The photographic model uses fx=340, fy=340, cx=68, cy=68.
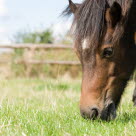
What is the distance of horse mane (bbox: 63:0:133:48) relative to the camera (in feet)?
12.1

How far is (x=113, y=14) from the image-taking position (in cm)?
378

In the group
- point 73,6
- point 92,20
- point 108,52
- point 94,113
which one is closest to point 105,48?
point 108,52

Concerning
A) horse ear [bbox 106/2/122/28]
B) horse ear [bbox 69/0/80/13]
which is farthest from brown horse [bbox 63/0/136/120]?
horse ear [bbox 69/0/80/13]

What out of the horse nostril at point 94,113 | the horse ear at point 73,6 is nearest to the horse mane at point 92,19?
the horse ear at point 73,6

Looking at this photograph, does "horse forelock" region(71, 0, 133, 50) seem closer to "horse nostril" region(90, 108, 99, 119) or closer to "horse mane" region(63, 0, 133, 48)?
"horse mane" region(63, 0, 133, 48)

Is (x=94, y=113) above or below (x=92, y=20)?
below

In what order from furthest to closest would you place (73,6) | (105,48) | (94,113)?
(73,6) → (105,48) → (94,113)

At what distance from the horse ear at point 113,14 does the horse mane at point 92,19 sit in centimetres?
6

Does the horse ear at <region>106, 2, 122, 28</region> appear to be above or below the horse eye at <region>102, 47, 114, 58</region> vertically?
above

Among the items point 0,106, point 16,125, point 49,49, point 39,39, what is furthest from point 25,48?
point 16,125

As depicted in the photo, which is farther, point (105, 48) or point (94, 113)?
point (105, 48)

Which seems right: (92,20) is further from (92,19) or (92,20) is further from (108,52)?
(108,52)

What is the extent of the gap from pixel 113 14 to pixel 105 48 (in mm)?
397

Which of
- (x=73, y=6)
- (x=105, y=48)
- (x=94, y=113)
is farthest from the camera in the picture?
(x=73, y=6)
